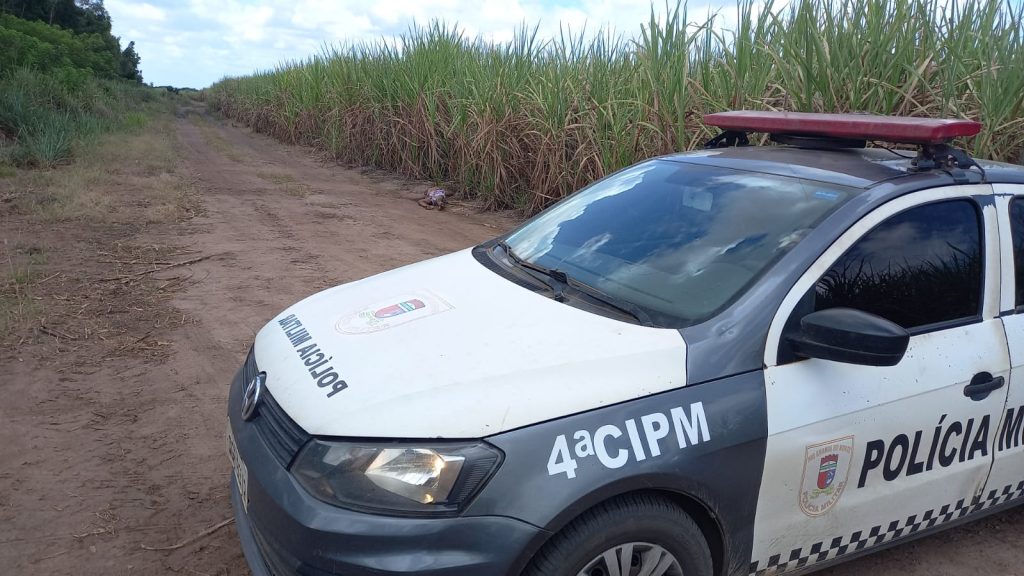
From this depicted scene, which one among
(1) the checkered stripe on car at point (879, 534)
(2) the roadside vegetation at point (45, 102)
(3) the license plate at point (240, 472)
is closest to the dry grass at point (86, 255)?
(2) the roadside vegetation at point (45, 102)

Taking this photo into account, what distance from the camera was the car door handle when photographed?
7.92 feet

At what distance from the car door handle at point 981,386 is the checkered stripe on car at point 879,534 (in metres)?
0.40

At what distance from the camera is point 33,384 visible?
4.19m

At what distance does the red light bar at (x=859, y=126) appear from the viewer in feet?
8.08

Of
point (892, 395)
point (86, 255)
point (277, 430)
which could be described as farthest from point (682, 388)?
point (86, 255)

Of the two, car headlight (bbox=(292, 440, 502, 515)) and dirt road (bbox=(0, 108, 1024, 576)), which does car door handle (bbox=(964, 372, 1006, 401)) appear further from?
car headlight (bbox=(292, 440, 502, 515))

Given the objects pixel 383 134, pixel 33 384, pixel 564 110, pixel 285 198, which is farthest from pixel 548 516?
pixel 383 134

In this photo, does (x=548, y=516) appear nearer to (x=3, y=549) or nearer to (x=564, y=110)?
(x=3, y=549)

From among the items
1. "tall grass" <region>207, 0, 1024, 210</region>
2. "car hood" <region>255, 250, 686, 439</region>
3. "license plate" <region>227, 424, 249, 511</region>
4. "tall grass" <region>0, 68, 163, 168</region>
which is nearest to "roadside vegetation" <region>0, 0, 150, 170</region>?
"tall grass" <region>0, 68, 163, 168</region>

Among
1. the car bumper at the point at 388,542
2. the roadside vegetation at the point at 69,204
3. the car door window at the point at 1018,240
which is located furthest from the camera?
the roadside vegetation at the point at 69,204

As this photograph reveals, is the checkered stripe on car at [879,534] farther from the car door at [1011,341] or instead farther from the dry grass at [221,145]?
the dry grass at [221,145]

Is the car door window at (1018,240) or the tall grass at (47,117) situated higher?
the car door window at (1018,240)

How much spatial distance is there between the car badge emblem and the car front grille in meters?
0.01

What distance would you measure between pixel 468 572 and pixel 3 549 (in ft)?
6.67
